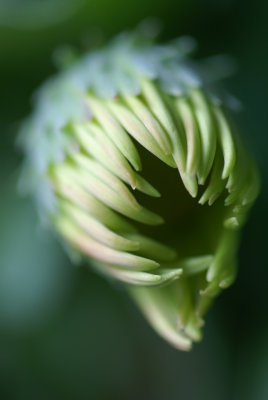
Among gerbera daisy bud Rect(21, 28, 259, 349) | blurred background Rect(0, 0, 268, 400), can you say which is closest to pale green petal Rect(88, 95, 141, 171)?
gerbera daisy bud Rect(21, 28, 259, 349)

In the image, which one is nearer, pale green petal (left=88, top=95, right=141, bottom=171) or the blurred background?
pale green petal (left=88, top=95, right=141, bottom=171)

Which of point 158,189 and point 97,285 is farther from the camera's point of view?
point 97,285

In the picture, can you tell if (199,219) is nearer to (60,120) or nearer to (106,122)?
(106,122)

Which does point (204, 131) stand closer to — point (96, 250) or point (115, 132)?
point (115, 132)

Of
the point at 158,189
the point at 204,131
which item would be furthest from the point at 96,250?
the point at 204,131

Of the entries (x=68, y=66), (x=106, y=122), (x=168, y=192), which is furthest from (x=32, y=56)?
(x=168, y=192)

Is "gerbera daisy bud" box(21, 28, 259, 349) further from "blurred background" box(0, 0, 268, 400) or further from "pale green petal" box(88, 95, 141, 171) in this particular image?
"blurred background" box(0, 0, 268, 400)
